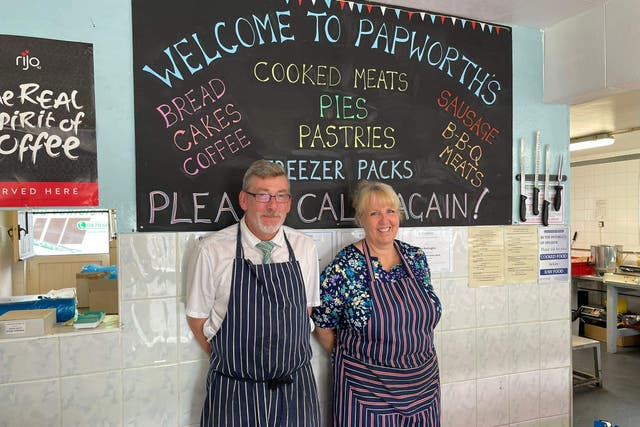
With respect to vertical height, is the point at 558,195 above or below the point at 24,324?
above

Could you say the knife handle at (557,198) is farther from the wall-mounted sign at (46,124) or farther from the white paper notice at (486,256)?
the wall-mounted sign at (46,124)

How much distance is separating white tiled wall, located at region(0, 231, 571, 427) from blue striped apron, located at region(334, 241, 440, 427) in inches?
10.3

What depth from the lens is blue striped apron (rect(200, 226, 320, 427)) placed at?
162 cm

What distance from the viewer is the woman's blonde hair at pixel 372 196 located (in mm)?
1858

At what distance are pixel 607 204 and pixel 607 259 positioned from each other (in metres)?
1.20

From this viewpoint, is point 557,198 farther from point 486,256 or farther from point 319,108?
point 319,108

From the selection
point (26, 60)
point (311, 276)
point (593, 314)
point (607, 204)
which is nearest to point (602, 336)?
point (593, 314)

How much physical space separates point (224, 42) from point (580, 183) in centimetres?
642

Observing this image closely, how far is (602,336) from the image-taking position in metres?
5.41

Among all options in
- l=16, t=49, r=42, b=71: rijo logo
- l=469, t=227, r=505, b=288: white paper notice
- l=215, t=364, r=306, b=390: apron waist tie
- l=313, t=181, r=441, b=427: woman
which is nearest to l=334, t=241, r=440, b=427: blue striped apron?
l=313, t=181, r=441, b=427: woman

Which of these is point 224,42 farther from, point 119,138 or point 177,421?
point 177,421

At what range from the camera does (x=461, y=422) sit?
2268 mm

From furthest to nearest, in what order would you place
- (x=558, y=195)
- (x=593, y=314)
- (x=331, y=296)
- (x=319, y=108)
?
(x=593, y=314), (x=558, y=195), (x=319, y=108), (x=331, y=296)

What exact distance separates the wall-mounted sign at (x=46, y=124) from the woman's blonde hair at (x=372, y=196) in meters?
1.00
